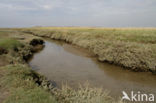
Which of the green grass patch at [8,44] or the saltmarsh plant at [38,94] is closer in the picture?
the saltmarsh plant at [38,94]

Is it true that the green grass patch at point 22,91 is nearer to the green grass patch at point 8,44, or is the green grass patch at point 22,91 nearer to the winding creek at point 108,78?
the winding creek at point 108,78

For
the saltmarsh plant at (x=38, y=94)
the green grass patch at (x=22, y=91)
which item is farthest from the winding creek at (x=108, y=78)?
the green grass patch at (x=22, y=91)

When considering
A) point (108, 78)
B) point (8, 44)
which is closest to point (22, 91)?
point (108, 78)

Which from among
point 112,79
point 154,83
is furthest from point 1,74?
point 154,83

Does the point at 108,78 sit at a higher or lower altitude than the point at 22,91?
lower

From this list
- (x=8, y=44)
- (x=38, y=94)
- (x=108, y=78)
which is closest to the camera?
(x=38, y=94)

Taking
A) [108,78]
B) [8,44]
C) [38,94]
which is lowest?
[108,78]

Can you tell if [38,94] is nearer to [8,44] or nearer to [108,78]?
[108,78]

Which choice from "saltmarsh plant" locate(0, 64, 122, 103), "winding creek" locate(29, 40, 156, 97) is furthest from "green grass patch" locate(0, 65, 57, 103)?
"winding creek" locate(29, 40, 156, 97)

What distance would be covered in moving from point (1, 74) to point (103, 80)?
199 inches

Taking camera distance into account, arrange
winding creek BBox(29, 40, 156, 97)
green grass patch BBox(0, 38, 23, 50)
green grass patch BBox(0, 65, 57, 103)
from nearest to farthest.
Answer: green grass patch BBox(0, 65, 57, 103)
winding creek BBox(29, 40, 156, 97)
green grass patch BBox(0, 38, 23, 50)

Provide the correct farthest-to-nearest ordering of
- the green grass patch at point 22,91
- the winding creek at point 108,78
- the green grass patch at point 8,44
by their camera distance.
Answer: the green grass patch at point 8,44, the winding creek at point 108,78, the green grass patch at point 22,91

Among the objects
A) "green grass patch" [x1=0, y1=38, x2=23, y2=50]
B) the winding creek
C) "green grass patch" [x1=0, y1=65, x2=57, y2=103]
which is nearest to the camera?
"green grass patch" [x1=0, y1=65, x2=57, y2=103]

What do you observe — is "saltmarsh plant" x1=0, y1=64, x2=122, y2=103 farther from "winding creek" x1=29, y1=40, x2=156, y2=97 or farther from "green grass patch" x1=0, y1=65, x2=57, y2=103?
"winding creek" x1=29, y1=40, x2=156, y2=97
